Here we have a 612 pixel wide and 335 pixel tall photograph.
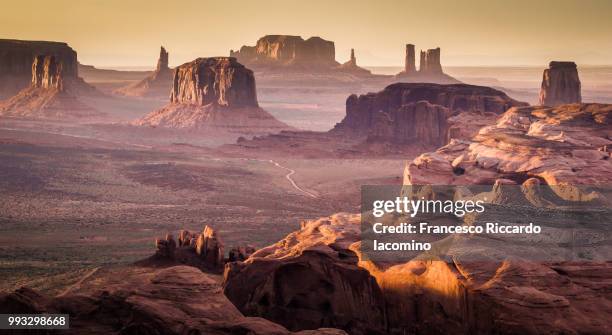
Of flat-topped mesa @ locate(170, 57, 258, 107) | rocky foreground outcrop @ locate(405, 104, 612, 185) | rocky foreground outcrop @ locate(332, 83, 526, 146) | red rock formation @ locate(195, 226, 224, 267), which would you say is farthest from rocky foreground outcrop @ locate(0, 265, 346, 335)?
flat-topped mesa @ locate(170, 57, 258, 107)

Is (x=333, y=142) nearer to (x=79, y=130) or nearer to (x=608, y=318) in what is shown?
(x=79, y=130)

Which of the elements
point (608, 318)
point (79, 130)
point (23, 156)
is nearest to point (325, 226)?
point (608, 318)

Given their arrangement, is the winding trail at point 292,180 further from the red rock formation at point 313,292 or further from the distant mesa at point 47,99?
the distant mesa at point 47,99

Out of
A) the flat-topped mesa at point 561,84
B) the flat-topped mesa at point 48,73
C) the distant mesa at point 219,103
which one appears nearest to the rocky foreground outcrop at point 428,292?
the flat-topped mesa at point 561,84

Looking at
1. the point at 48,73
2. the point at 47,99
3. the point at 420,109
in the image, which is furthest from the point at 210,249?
the point at 48,73

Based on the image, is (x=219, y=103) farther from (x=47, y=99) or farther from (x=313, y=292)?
(x=313, y=292)

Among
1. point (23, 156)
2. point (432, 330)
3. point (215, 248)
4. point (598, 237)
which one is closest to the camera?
point (432, 330)

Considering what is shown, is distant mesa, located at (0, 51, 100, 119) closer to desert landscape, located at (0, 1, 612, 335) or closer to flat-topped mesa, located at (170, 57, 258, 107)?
flat-topped mesa, located at (170, 57, 258, 107)
